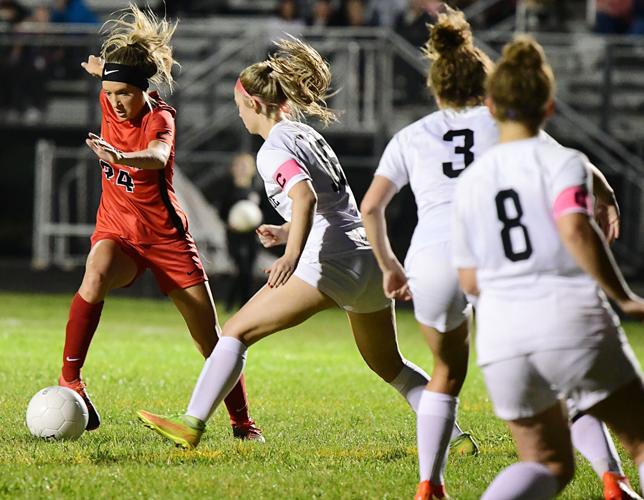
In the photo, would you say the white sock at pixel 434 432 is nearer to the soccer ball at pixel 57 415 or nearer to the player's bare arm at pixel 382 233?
the player's bare arm at pixel 382 233

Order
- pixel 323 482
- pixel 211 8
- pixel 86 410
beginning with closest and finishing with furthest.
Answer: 1. pixel 323 482
2. pixel 86 410
3. pixel 211 8

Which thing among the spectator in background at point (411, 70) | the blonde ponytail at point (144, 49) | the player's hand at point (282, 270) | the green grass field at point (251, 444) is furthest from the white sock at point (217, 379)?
the spectator in background at point (411, 70)

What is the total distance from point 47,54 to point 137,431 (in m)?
14.9

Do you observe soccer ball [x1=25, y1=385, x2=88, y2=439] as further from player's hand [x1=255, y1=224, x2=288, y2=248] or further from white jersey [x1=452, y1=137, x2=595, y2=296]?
white jersey [x1=452, y1=137, x2=595, y2=296]

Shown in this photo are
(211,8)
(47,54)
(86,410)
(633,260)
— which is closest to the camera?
(86,410)

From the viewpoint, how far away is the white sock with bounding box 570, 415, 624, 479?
531cm

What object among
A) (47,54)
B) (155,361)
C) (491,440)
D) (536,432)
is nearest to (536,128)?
(536,432)

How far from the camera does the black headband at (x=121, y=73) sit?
6894mm

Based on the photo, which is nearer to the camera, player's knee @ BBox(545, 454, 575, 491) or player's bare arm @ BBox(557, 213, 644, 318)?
player's bare arm @ BBox(557, 213, 644, 318)

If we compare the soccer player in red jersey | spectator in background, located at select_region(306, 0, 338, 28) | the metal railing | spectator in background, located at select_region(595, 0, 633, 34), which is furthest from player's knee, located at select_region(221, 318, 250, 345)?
spectator in background, located at select_region(595, 0, 633, 34)

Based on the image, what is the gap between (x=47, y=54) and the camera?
20.9 m

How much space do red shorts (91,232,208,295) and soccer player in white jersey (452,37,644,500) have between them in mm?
2983

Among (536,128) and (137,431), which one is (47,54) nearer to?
(137,431)

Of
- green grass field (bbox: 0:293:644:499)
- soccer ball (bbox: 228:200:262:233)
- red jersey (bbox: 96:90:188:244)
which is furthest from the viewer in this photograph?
soccer ball (bbox: 228:200:262:233)
